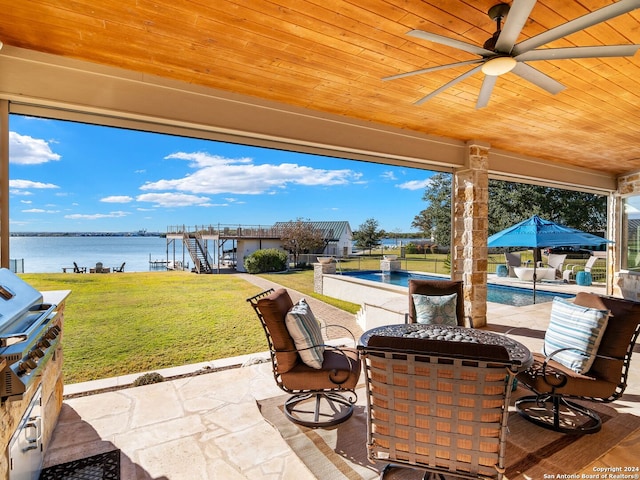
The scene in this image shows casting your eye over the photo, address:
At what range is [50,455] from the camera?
7.44ft

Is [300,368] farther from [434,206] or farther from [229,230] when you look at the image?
[434,206]

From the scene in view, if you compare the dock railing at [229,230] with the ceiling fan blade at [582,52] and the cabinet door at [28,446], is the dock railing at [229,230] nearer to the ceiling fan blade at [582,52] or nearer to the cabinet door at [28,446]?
the cabinet door at [28,446]

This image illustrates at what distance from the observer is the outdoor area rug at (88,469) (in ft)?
6.79

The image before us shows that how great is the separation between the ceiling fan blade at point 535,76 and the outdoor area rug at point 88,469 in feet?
11.8

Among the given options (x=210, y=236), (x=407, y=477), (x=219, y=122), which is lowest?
(x=407, y=477)

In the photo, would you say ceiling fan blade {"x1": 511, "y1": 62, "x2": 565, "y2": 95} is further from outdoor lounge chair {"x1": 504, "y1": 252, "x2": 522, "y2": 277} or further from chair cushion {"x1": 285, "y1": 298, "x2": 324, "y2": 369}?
outdoor lounge chair {"x1": 504, "y1": 252, "x2": 522, "y2": 277}

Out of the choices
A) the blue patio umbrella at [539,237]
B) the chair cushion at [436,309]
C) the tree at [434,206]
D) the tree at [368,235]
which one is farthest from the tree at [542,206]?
the chair cushion at [436,309]

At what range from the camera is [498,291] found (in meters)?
8.89

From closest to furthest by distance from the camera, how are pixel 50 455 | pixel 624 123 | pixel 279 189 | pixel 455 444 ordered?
1. pixel 455 444
2. pixel 50 455
3. pixel 624 123
4. pixel 279 189

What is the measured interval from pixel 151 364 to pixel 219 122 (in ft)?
9.27

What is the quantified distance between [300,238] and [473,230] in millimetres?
2614

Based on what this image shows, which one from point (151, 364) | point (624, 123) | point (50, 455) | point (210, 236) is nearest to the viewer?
point (50, 455)

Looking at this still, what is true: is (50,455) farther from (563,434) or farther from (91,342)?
(563,434)

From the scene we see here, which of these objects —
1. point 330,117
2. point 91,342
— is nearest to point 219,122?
point 330,117
